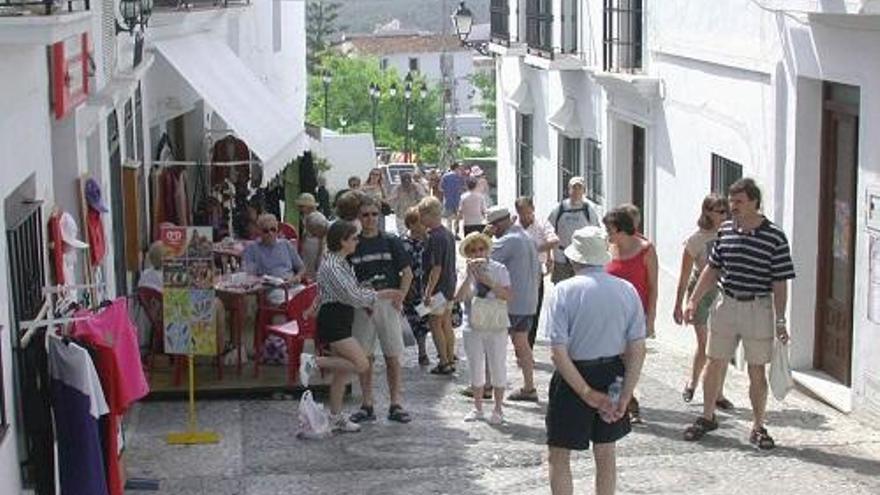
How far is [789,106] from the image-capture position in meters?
12.9

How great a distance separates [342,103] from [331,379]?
318 ft

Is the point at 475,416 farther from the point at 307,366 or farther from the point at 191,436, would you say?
the point at 191,436

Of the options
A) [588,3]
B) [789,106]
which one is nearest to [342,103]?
[588,3]

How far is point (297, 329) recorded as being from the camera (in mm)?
12492

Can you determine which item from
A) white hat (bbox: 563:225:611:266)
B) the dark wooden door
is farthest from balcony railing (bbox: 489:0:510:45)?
white hat (bbox: 563:225:611:266)

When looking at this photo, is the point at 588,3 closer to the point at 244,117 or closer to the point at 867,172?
the point at 244,117

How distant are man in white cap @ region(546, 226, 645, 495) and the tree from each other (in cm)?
11422

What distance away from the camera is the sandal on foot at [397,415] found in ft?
37.1

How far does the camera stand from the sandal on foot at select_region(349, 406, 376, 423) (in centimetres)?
1130

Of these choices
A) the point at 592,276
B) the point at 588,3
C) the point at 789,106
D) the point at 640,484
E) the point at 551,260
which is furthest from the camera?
the point at 588,3

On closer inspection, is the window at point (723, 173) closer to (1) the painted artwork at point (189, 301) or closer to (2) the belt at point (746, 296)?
(2) the belt at point (746, 296)

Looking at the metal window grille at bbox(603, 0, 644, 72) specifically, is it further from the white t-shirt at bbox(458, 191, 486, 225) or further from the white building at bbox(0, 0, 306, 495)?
the white building at bbox(0, 0, 306, 495)

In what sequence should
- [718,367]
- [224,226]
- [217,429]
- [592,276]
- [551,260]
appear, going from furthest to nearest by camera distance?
[224,226] < [551,260] < [217,429] < [718,367] < [592,276]

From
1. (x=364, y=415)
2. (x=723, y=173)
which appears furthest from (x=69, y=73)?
(x=723, y=173)
